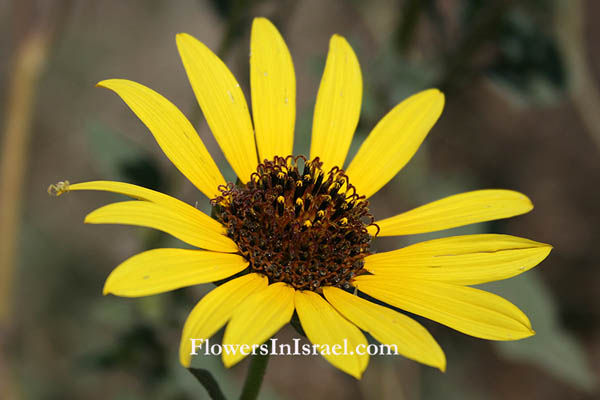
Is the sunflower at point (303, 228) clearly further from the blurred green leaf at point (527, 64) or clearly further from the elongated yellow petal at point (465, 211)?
the blurred green leaf at point (527, 64)

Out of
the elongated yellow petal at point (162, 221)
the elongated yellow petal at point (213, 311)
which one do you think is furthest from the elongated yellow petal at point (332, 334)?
the elongated yellow petal at point (162, 221)

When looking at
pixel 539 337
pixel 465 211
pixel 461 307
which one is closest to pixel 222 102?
pixel 465 211

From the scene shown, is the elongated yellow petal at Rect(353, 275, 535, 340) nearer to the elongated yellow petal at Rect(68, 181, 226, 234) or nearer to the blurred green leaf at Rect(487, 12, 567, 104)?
the elongated yellow petal at Rect(68, 181, 226, 234)

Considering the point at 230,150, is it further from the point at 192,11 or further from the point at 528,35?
the point at 192,11

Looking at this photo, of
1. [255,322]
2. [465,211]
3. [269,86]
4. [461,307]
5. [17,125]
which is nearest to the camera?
[255,322]

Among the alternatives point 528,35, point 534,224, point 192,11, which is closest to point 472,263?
point 528,35

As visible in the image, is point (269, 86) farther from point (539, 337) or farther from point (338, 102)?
point (539, 337)

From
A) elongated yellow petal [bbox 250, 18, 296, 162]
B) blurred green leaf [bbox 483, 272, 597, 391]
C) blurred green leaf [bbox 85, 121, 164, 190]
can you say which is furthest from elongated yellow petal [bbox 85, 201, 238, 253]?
blurred green leaf [bbox 483, 272, 597, 391]
